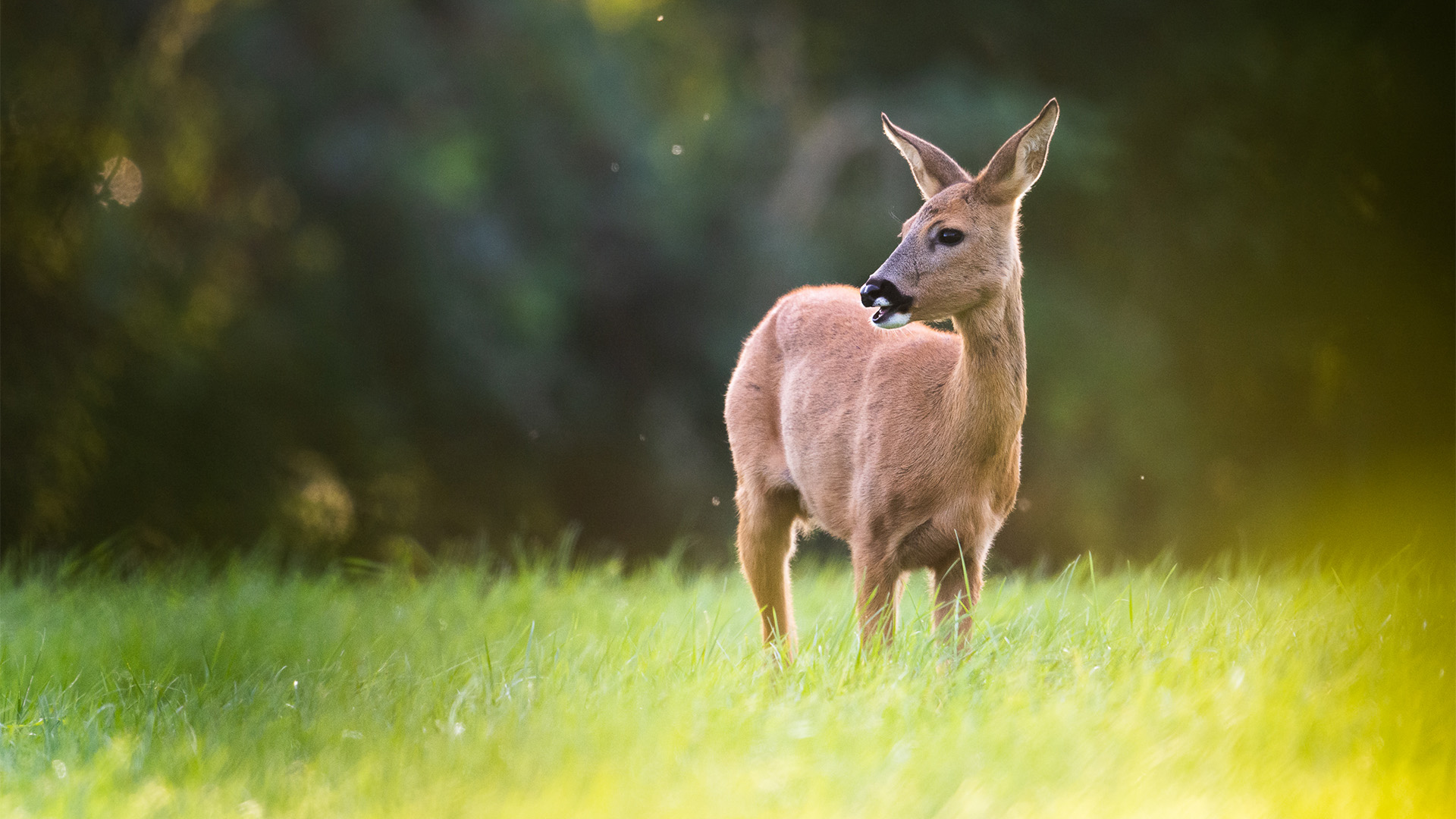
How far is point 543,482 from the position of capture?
977cm

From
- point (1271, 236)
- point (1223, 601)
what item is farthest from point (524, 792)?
point (1271, 236)

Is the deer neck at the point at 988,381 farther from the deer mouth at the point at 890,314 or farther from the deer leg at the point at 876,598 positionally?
the deer leg at the point at 876,598

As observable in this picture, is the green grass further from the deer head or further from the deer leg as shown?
the deer head

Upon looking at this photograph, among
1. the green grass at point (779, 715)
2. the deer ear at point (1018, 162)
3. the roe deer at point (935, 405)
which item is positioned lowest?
the green grass at point (779, 715)

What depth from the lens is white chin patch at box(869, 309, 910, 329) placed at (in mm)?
3680

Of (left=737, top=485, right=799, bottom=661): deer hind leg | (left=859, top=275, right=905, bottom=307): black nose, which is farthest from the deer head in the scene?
(left=737, top=485, right=799, bottom=661): deer hind leg

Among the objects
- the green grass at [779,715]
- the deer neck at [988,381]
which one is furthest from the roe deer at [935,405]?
the green grass at [779,715]

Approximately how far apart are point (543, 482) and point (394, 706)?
20.8 ft

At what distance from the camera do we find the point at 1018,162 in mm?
3791

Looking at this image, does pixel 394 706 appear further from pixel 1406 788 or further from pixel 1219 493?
pixel 1219 493

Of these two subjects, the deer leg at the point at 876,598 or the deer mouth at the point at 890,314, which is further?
the deer leg at the point at 876,598

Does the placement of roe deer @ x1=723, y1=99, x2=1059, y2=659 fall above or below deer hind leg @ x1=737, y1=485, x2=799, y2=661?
→ above

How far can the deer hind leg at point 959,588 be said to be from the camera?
3848 mm

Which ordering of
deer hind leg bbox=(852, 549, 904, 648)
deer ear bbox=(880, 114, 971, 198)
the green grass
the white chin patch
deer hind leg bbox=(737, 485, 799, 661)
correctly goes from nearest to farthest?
1. the green grass
2. the white chin patch
3. deer hind leg bbox=(852, 549, 904, 648)
4. deer ear bbox=(880, 114, 971, 198)
5. deer hind leg bbox=(737, 485, 799, 661)
